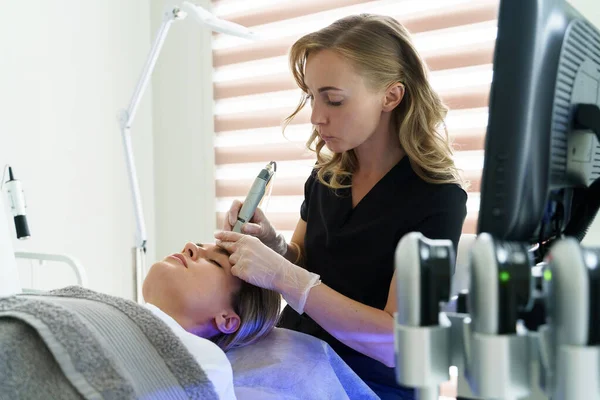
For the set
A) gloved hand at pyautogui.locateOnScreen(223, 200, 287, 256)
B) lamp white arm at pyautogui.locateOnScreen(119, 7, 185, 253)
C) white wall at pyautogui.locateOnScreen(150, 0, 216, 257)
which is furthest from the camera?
white wall at pyautogui.locateOnScreen(150, 0, 216, 257)

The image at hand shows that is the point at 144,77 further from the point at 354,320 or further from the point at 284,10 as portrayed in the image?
the point at 354,320

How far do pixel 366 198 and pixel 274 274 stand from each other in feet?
0.99

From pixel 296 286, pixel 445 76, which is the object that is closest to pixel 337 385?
pixel 296 286

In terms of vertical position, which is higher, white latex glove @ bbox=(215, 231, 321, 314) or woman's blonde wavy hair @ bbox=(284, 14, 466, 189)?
woman's blonde wavy hair @ bbox=(284, 14, 466, 189)

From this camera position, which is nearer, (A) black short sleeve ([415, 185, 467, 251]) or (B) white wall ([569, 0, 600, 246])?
(A) black short sleeve ([415, 185, 467, 251])

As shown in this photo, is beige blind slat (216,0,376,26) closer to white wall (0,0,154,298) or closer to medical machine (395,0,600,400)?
white wall (0,0,154,298)

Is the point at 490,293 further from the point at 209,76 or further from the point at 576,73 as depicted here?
the point at 209,76

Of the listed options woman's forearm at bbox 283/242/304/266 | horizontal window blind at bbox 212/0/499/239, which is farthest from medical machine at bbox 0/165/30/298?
horizontal window blind at bbox 212/0/499/239

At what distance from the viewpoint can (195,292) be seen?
4.09 feet

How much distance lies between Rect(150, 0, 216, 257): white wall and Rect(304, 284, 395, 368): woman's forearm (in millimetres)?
1451

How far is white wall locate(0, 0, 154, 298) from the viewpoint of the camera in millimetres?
2219

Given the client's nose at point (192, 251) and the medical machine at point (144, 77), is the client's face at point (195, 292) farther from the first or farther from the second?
the medical machine at point (144, 77)

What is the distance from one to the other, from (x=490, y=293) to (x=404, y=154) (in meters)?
0.96

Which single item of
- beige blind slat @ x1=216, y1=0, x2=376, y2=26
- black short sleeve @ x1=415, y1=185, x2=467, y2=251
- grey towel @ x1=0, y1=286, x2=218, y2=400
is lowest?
grey towel @ x1=0, y1=286, x2=218, y2=400
